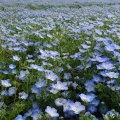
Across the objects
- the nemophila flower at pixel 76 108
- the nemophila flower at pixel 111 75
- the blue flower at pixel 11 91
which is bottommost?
the blue flower at pixel 11 91

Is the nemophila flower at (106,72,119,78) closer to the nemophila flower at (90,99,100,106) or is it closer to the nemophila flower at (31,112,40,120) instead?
the nemophila flower at (90,99,100,106)

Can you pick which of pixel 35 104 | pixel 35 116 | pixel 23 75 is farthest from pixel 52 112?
pixel 23 75

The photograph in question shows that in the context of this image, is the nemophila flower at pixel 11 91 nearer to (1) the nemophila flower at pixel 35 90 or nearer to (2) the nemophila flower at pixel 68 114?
(1) the nemophila flower at pixel 35 90

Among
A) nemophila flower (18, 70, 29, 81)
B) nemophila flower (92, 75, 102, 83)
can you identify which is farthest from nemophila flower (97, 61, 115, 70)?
nemophila flower (18, 70, 29, 81)

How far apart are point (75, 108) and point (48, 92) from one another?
0.32 meters

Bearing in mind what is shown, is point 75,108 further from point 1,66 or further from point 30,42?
point 30,42

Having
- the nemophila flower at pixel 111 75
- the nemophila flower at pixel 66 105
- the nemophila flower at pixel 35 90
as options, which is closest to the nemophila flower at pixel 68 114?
the nemophila flower at pixel 66 105

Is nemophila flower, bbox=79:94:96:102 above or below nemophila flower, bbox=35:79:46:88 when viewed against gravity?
below

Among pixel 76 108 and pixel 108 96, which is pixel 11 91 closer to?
pixel 76 108

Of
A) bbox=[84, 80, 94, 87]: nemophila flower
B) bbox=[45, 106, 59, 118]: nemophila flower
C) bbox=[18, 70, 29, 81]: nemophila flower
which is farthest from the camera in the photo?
bbox=[18, 70, 29, 81]: nemophila flower

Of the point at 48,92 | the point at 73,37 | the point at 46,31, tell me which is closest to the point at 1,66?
the point at 48,92

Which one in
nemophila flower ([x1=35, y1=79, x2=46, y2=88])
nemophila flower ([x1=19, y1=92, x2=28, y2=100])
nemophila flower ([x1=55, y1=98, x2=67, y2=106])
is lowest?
nemophila flower ([x1=19, y1=92, x2=28, y2=100])

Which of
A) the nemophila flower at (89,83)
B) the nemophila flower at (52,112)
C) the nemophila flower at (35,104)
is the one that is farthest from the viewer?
the nemophila flower at (89,83)

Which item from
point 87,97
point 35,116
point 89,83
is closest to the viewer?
point 35,116
